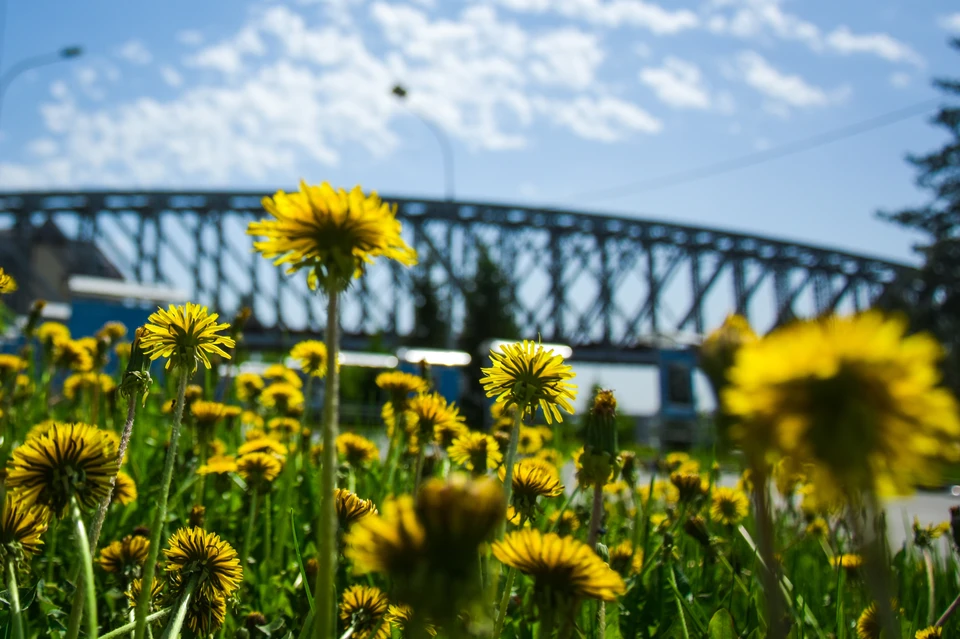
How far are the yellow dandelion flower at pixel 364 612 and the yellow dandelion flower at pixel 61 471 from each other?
14.3 inches

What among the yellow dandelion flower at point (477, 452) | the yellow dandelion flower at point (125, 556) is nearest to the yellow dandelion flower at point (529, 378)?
the yellow dandelion flower at point (477, 452)

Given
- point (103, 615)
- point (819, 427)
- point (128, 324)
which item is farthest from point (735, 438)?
point (128, 324)

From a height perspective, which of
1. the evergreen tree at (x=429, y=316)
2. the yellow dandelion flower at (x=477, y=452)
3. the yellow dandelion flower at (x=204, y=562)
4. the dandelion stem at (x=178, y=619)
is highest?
the evergreen tree at (x=429, y=316)

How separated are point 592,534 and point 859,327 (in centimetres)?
55

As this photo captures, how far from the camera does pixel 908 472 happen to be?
1.10 feet

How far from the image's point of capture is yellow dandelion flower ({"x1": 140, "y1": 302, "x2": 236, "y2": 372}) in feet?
2.17

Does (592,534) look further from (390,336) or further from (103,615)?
(390,336)

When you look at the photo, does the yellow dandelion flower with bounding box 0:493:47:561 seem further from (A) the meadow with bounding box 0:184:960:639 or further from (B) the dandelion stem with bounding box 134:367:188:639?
(B) the dandelion stem with bounding box 134:367:188:639

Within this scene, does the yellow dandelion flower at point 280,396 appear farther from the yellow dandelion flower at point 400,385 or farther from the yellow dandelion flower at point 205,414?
the yellow dandelion flower at point 400,385

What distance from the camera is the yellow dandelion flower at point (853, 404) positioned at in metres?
0.34

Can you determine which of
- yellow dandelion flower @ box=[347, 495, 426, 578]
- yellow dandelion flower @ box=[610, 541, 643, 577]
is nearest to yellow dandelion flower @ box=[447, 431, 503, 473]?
yellow dandelion flower @ box=[610, 541, 643, 577]

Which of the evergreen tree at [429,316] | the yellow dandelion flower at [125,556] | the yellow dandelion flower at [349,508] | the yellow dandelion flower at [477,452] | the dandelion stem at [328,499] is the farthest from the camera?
the evergreen tree at [429,316]

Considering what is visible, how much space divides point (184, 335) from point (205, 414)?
35.7 inches

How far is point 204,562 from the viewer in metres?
0.70
